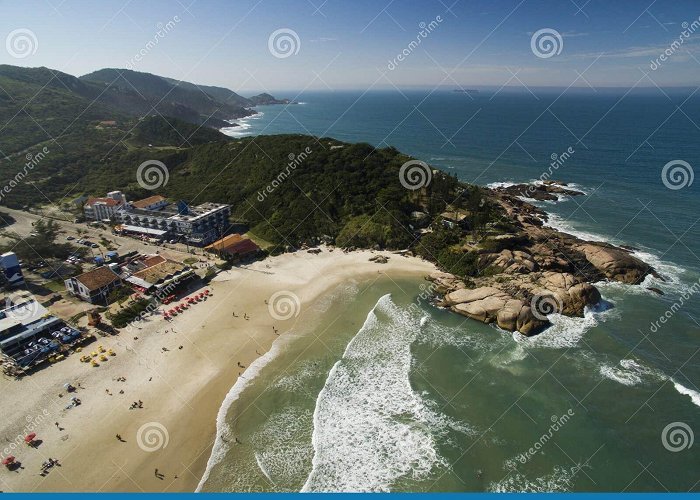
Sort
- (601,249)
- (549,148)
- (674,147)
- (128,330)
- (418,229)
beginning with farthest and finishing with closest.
→ (549,148) → (674,147) → (418,229) → (601,249) → (128,330)

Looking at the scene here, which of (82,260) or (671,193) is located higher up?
(671,193)

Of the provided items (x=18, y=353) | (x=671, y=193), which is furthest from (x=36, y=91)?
(x=671, y=193)

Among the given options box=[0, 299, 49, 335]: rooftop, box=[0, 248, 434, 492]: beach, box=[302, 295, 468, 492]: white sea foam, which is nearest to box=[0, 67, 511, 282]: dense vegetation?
box=[0, 299, 49, 335]: rooftop

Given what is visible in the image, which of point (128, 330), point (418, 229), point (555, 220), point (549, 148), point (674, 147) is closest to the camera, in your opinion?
point (128, 330)

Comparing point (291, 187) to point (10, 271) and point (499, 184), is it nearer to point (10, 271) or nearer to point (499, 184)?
point (10, 271)

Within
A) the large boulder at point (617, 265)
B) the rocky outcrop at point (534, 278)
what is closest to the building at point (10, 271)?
the rocky outcrop at point (534, 278)

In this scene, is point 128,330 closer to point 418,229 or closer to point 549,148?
point 418,229

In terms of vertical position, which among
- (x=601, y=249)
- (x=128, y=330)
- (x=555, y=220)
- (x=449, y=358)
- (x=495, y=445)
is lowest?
(x=128, y=330)
